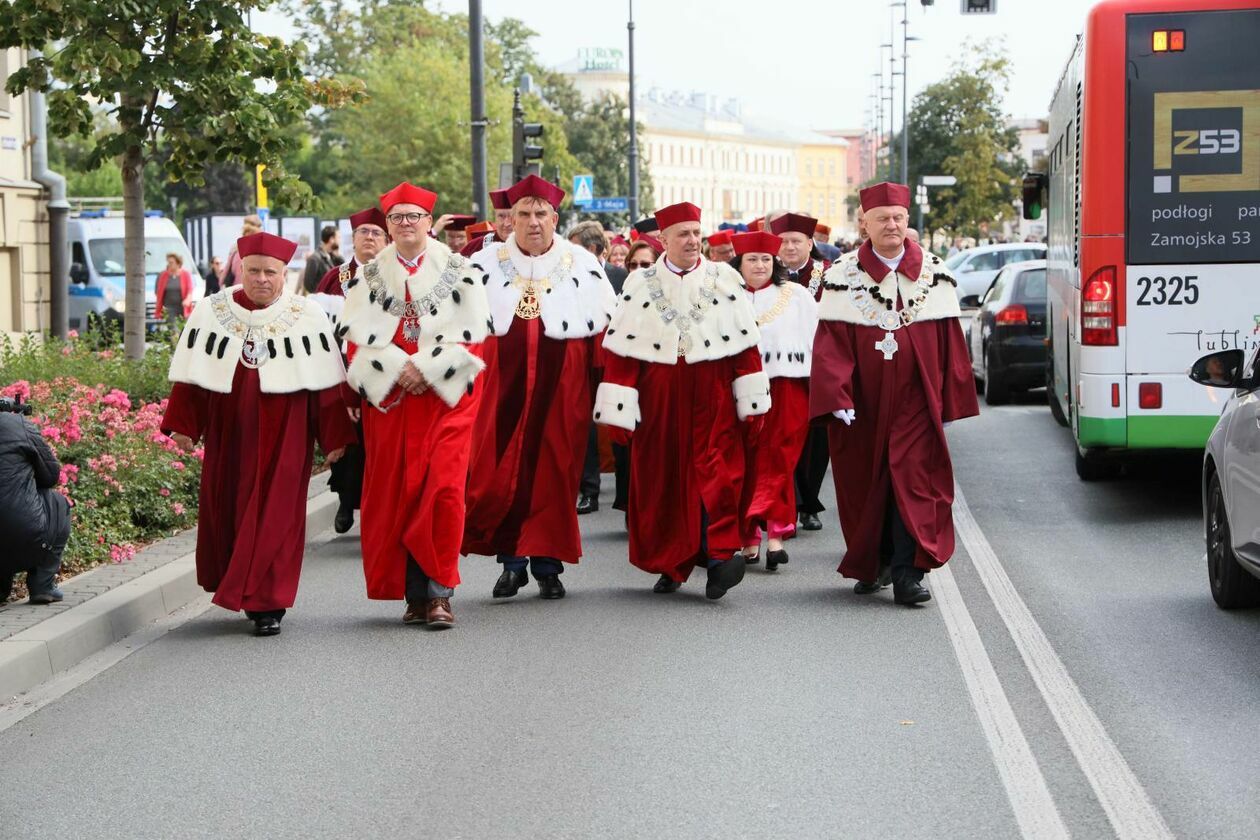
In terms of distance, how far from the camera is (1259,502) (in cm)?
845

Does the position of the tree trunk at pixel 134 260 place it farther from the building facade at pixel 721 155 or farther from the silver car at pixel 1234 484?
the building facade at pixel 721 155

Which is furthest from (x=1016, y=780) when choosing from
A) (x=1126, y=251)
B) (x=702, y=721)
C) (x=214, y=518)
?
(x=1126, y=251)

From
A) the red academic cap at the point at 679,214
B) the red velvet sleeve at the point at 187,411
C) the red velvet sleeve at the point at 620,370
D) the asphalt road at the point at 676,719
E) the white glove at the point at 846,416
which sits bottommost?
the asphalt road at the point at 676,719

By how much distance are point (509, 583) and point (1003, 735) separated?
368 centimetres

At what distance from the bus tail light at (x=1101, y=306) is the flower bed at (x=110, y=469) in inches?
214

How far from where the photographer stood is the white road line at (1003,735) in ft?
19.2

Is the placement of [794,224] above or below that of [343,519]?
above

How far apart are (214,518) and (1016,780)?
427cm

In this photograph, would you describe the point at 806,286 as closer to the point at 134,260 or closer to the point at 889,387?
the point at 889,387

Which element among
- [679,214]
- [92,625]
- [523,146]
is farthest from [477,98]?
[92,625]

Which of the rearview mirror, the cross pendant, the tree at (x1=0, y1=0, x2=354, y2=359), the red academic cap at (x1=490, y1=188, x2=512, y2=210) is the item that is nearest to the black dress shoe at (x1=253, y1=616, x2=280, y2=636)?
the red academic cap at (x1=490, y1=188, x2=512, y2=210)

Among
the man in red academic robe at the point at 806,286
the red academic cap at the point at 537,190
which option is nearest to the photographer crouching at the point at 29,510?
the red academic cap at the point at 537,190

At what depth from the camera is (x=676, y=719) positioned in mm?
7230

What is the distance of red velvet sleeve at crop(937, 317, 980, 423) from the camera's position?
987 centimetres
